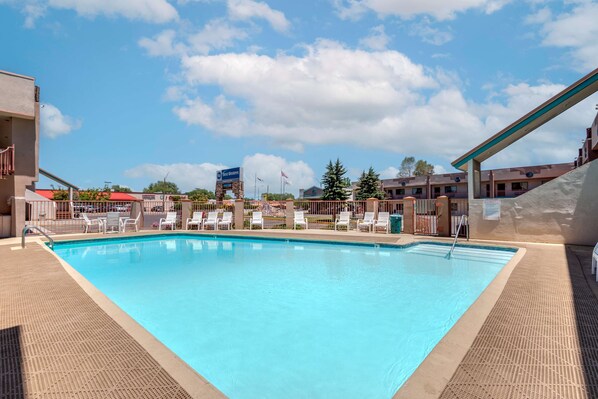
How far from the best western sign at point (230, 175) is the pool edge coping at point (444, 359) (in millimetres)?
28048

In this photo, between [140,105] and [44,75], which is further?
[140,105]

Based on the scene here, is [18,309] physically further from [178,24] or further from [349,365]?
[178,24]

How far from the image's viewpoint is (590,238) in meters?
9.86

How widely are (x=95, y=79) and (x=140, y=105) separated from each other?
7.94 metres

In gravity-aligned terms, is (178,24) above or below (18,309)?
above

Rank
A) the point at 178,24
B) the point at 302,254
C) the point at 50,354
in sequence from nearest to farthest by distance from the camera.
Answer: the point at 50,354
the point at 302,254
the point at 178,24

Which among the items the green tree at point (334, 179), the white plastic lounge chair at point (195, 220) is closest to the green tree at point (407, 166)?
the green tree at point (334, 179)

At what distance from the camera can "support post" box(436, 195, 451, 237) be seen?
499 inches

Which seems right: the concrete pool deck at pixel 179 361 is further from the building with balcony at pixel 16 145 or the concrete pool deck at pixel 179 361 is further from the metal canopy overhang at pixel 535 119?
the building with balcony at pixel 16 145

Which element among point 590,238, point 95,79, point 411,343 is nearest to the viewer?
point 411,343

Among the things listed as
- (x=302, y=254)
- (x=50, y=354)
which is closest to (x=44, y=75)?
(x=302, y=254)

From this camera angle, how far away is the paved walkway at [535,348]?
2.23 m

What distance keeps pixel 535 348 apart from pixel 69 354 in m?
4.07

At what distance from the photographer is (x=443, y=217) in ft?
42.1
